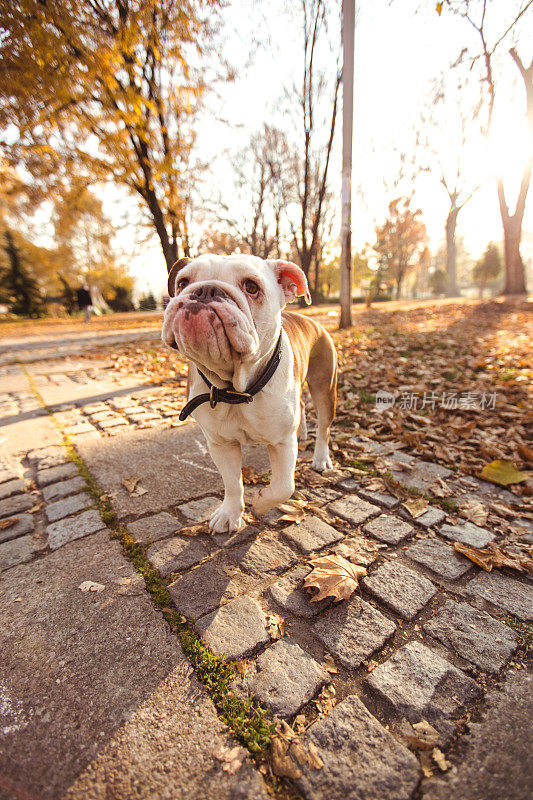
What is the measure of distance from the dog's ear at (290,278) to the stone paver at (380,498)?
164cm

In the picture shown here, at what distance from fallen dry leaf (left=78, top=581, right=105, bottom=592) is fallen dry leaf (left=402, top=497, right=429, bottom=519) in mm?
2062

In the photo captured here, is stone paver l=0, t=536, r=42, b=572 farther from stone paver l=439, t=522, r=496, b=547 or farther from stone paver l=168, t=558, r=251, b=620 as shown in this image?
stone paver l=439, t=522, r=496, b=547

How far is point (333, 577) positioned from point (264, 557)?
0.44 m

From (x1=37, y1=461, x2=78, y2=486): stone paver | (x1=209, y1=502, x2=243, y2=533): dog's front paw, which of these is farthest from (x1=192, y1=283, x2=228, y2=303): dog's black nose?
(x1=37, y1=461, x2=78, y2=486): stone paver

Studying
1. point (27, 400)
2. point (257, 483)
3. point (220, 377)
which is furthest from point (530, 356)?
point (27, 400)

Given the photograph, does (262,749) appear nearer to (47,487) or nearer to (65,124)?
(47,487)

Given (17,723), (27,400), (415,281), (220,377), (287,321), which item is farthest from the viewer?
(415,281)

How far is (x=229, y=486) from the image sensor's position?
235 cm

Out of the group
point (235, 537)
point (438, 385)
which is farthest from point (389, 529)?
point (438, 385)

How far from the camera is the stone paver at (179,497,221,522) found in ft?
8.34

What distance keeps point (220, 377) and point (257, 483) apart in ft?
4.73

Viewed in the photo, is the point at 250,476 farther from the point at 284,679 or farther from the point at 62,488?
the point at 284,679

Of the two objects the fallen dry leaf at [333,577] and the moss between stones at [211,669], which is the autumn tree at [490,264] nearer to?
the fallen dry leaf at [333,577]

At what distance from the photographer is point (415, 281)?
274 ft
